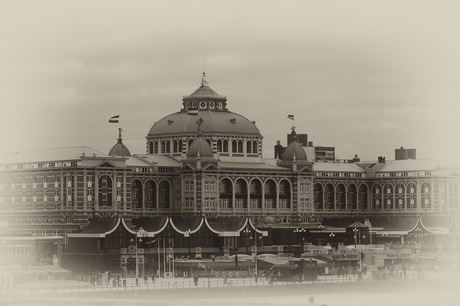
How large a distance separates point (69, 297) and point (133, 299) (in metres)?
6.86

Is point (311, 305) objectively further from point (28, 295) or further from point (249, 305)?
point (28, 295)

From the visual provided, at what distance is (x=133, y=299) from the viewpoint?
655ft

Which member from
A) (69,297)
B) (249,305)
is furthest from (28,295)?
(249,305)

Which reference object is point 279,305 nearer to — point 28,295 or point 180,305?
point 180,305

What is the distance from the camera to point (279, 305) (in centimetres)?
19838

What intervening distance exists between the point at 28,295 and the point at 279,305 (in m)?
26.6

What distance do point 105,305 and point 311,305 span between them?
21.8 m

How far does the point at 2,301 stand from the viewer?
19150cm

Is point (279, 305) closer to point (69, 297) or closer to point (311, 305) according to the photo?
point (311, 305)

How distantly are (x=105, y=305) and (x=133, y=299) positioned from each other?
6.42m

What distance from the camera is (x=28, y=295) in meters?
198

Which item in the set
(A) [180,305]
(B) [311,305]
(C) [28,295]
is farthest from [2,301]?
(B) [311,305]

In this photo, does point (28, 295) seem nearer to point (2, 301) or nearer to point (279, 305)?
point (2, 301)

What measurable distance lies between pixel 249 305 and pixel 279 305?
10.7 feet
